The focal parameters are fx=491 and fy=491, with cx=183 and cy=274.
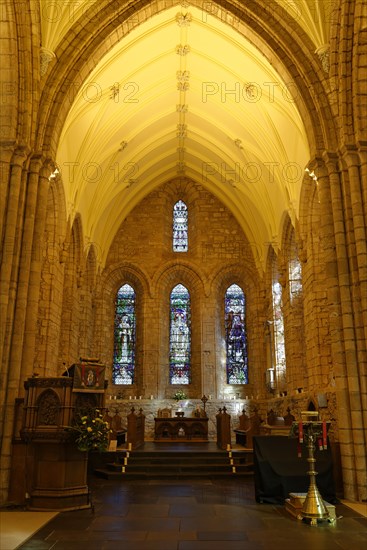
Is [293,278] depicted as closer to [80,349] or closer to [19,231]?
[80,349]

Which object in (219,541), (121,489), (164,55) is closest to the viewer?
(219,541)

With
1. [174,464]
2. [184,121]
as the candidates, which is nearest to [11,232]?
[174,464]

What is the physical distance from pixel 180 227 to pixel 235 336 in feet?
18.4

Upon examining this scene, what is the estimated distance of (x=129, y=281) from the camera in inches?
864

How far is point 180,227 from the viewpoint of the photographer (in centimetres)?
2275

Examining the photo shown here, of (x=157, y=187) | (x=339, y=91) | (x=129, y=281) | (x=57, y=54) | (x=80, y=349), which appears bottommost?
(x=80, y=349)

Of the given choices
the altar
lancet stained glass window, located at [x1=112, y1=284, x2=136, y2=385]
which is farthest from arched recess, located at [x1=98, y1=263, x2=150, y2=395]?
the altar

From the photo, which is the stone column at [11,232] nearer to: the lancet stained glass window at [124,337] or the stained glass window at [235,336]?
the lancet stained glass window at [124,337]

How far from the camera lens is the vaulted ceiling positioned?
46.0ft

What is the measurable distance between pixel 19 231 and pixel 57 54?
4.57 meters

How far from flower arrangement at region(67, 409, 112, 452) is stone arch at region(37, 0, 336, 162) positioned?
20.8 ft

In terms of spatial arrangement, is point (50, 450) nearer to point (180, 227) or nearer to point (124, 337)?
point (124, 337)

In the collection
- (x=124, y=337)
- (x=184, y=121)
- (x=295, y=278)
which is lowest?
(x=124, y=337)

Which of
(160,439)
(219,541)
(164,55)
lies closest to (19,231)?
(219,541)
